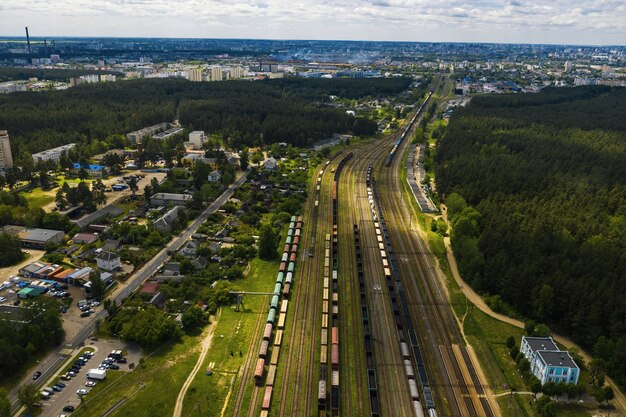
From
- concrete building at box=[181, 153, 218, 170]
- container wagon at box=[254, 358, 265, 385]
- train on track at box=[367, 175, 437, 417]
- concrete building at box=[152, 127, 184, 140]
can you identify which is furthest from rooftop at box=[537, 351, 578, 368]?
concrete building at box=[152, 127, 184, 140]

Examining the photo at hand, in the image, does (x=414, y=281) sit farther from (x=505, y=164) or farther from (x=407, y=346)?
(x=505, y=164)

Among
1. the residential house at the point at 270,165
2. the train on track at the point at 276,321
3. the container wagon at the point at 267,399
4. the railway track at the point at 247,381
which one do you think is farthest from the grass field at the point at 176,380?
the residential house at the point at 270,165

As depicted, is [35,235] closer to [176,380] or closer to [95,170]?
[95,170]

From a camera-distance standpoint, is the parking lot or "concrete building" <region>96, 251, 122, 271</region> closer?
the parking lot

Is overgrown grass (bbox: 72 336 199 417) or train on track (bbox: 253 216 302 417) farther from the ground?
train on track (bbox: 253 216 302 417)

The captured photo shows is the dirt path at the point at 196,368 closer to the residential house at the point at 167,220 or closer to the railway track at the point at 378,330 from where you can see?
the railway track at the point at 378,330

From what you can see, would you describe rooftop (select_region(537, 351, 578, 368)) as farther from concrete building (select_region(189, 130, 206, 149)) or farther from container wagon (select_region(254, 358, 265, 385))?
concrete building (select_region(189, 130, 206, 149))

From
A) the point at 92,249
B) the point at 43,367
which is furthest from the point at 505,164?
the point at 43,367

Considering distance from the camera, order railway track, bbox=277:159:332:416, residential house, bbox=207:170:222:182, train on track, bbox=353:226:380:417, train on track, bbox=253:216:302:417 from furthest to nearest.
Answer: residential house, bbox=207:170:222:182, train on track, bbox=253:216:302:417, railway track, bbox=277:159:332:416, train on track, bbox=353:226:380:417
